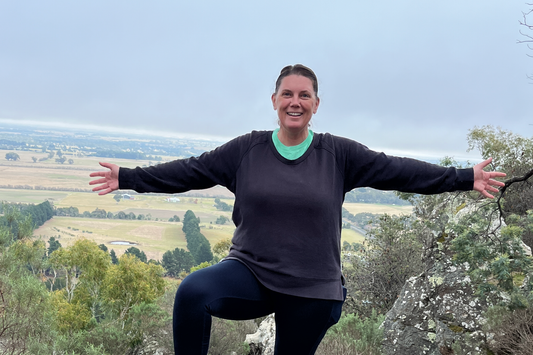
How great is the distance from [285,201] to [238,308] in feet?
2.01

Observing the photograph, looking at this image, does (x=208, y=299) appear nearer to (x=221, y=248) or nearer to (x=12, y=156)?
(x=221, y=248)

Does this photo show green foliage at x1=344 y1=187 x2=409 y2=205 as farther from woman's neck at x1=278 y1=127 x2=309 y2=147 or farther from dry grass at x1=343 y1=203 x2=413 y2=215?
woman's neck at x1=278 y1=127 x2=309 y2=147

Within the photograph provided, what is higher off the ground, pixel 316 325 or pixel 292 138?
pixel 292 138

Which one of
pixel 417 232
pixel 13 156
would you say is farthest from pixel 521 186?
pixel 13 156

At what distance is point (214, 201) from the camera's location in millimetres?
62062

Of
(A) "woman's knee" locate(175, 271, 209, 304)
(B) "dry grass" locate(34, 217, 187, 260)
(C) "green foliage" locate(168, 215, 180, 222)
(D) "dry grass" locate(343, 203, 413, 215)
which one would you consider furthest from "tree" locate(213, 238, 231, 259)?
(C) "green foliage" locate(168, 215, 180, 222)

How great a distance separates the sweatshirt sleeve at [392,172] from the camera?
2.40 m

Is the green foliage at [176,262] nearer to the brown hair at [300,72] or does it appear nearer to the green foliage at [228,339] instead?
the green foliage at [228,339]

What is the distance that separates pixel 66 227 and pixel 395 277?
43.4 metres

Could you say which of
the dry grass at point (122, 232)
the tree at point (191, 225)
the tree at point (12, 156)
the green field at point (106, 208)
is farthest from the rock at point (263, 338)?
the tree at point (12, 156)

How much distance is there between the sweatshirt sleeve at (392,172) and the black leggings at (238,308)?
0.72 m

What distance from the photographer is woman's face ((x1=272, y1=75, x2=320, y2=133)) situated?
2.35 metres

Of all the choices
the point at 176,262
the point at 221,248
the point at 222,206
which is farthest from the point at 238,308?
the point at 222,206

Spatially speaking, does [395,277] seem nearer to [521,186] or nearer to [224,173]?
[521,186]
